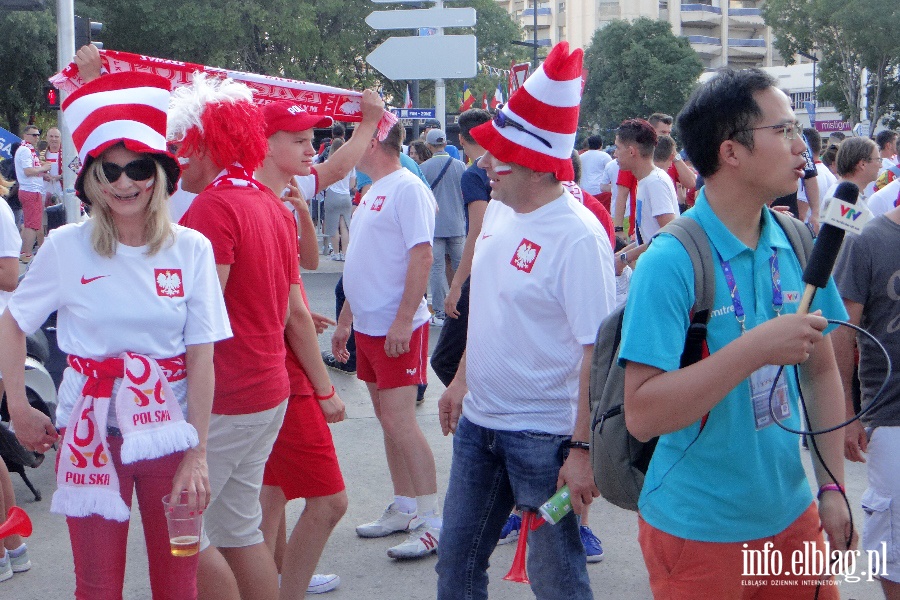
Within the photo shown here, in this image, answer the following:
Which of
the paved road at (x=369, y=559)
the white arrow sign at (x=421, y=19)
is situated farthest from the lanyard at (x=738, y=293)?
the white arrow sign at (x=421, y=19)

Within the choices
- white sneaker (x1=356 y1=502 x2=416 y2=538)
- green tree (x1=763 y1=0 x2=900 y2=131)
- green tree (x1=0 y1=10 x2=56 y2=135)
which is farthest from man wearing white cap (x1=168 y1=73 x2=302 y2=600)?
green tree (x1=763 y1=0 x2=900 y2=131)

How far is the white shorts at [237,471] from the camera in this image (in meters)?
3.37

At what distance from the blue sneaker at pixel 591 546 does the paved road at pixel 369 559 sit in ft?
0.13

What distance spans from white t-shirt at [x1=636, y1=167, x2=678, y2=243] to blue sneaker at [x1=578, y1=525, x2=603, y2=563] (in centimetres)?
272

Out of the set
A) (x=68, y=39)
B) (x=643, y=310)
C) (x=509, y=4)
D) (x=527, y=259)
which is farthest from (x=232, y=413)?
(x=509, y=4)

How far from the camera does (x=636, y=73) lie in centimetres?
6456

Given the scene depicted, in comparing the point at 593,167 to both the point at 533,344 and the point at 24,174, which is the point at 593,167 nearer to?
the point at 24,174

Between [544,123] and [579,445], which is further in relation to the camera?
[544,123]

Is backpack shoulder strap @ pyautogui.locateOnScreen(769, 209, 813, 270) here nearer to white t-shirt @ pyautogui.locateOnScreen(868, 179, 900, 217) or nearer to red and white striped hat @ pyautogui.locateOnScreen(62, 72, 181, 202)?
Answer: red and white striped hat @ pyautogui.locateOnScreen(62, 72, 181, 202)

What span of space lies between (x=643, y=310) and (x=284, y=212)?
1824 mm

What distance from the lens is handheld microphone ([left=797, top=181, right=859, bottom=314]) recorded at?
2021 millimetres

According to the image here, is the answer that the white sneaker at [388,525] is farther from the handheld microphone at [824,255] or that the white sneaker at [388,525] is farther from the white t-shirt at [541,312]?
the handheld microphone at [824,255]

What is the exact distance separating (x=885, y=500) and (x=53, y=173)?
17895 mm

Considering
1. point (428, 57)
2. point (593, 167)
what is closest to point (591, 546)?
point (428, 57)
